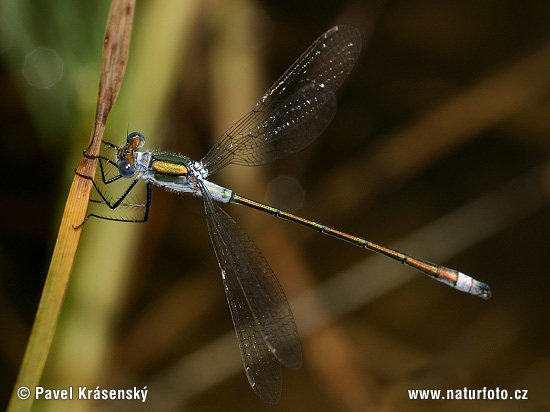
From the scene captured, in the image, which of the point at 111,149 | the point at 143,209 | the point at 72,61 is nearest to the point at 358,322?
the point at 143,209

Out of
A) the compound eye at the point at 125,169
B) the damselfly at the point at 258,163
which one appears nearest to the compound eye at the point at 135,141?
the damselfly at the point at 258,163

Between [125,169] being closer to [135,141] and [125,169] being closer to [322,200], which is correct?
[135,141]

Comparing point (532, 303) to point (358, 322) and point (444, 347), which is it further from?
point (358, 322)

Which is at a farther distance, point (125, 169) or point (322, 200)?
point (322, 200)

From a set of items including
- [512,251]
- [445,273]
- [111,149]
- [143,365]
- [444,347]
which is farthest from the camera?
[512,251]

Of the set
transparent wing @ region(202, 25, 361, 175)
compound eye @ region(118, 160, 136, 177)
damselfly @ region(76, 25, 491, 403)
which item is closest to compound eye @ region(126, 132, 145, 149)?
damselfly @ region(76, 25, 491, 403)

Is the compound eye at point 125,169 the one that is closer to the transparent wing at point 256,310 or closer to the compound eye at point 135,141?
the compound eye at point 135,141

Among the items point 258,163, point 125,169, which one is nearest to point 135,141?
point 125,169
